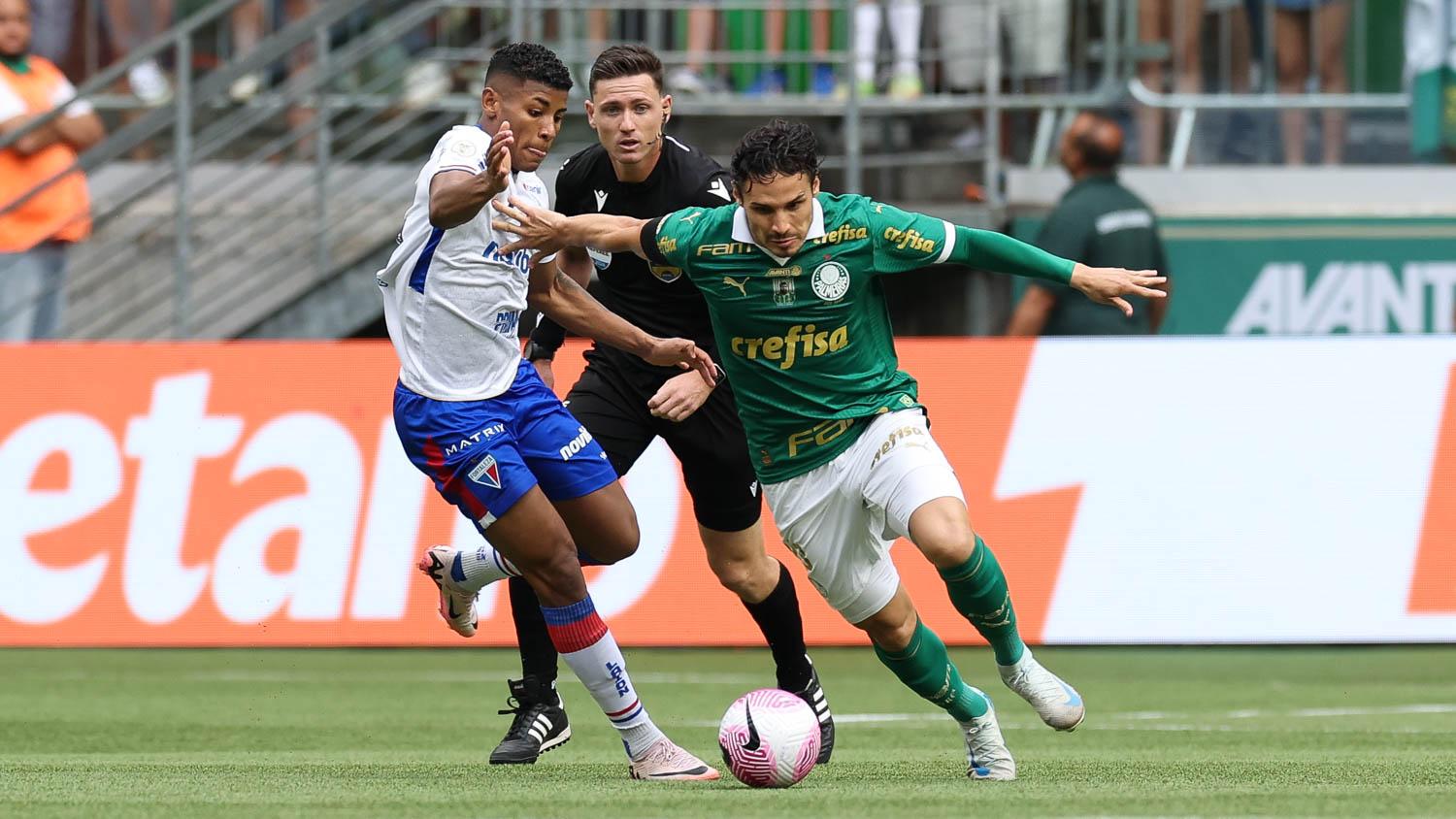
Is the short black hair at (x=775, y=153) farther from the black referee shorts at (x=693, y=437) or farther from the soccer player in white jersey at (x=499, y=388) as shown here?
the black referee shorts at (x=693, y=437)

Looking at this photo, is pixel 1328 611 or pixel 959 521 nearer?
pixel 959 521

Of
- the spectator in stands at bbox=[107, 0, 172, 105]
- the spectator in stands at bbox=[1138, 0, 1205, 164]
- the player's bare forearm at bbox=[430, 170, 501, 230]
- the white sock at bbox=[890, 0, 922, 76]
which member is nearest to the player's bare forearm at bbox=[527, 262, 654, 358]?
the player's bare forearm at bbox=[430, 170, 501, 230]

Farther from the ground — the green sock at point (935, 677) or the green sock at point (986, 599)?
the green sock at point (986, 599)

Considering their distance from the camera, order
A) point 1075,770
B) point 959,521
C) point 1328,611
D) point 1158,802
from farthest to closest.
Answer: point 1328,611
point 1075,770
point 959,521
point 1158,802

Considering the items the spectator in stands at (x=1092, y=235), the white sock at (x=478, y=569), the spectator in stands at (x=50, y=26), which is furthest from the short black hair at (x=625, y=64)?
the spectator in stands at (x=50, y=26)

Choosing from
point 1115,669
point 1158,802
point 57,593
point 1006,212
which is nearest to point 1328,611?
point 1115,669

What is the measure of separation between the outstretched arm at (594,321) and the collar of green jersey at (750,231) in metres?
0.69

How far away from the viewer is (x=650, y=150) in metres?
7.65

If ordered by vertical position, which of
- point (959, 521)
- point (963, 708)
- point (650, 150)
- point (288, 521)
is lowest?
point (288, 521)

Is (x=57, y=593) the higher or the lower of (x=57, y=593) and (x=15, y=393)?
the lower

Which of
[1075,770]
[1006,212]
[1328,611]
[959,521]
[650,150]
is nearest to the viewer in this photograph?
[959,521]

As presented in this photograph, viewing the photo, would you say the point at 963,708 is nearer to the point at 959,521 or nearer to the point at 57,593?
the point at 959,521

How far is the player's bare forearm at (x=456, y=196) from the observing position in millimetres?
6465

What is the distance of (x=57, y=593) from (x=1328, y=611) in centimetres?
632
